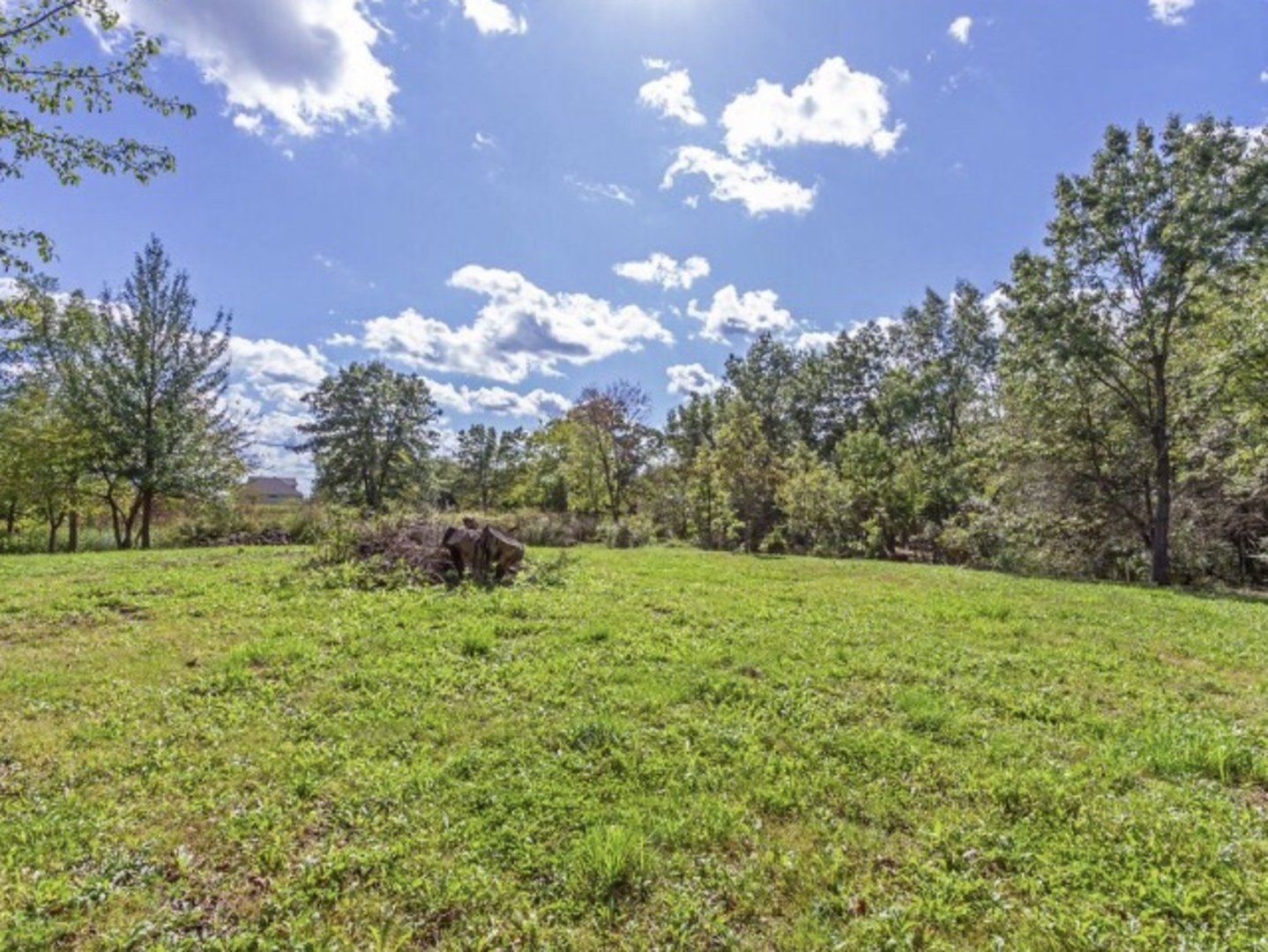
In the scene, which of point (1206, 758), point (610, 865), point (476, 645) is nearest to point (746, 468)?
point (476, 645)

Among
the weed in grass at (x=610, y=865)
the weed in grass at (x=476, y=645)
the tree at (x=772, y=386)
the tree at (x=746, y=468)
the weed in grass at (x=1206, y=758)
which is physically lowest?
the weed in grass at (x=610, y=865)

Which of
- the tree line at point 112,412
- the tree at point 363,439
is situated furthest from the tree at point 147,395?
the tree at point 363,439

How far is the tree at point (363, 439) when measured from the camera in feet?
120

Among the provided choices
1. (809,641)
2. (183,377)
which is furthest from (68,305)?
(809,641)

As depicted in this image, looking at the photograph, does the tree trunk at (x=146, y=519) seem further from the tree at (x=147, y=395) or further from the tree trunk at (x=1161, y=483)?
the tree trunk at (x=1161, y=483)

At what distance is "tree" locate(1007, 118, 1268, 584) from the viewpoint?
15.1 metres

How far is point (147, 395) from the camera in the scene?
802 inches

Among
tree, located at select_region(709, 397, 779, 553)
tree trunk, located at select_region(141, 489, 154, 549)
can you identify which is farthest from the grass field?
tree, located at select_region(709, 397, 779, 553)

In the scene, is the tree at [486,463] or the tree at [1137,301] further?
the tree at [486,463]

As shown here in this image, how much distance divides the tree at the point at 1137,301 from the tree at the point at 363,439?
3083cm

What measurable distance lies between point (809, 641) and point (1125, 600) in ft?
A: 24.5

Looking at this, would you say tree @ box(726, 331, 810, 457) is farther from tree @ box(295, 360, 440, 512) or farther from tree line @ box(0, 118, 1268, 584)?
tree @ box(295, 360, 440, 512)

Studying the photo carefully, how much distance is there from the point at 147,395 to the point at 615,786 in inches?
916

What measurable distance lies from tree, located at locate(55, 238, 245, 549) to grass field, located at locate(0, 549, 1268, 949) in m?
15.2
